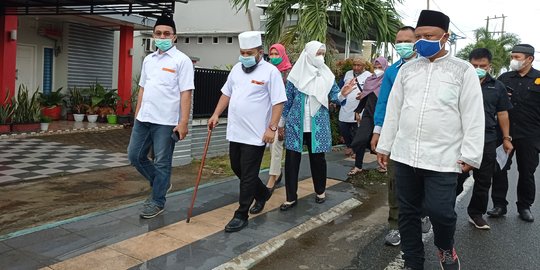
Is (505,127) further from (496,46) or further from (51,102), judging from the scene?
(496,46)

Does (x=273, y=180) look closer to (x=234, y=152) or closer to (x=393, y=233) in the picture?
(x=234, y=152)

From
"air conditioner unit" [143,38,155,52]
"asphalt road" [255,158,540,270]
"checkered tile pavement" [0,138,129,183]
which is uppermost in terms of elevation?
"air conditioner unit" [143,38,155,52]

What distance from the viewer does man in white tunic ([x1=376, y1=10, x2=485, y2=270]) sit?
10.3 ft

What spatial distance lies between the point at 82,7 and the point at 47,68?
13.2 ft

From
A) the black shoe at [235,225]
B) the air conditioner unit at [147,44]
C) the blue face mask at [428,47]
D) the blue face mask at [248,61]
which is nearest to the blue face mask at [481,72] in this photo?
the blue face mask at [428,47]

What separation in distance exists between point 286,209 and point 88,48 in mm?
11065

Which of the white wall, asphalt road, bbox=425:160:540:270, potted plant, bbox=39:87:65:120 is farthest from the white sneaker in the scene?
the white wall

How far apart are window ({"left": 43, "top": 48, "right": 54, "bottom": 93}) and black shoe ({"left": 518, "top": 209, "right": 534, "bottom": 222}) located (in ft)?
39.7

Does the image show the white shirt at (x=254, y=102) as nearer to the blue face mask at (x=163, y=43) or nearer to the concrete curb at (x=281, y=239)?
the blue face mask at (x=163, y=43)

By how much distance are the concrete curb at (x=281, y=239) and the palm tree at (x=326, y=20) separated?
406cm

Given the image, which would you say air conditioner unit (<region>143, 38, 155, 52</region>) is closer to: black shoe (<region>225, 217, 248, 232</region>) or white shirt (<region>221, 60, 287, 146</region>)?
white shirt (<region>221, 60, 287, 146</region>)

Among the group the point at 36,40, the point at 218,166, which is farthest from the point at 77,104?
the point at 218,166

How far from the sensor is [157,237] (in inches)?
158

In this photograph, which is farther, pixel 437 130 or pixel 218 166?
pixel 218 166
